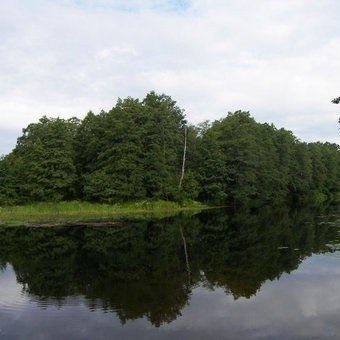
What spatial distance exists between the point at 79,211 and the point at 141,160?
448 inches

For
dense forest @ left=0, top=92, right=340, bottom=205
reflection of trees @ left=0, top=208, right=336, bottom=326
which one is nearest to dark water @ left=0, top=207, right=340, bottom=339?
reflection of trees @ left=0, top=208, right=336, bottom=326

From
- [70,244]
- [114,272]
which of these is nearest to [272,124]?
[70,244]

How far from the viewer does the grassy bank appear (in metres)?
41.5

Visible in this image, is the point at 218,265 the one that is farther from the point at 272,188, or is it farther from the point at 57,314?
the point at 272,188

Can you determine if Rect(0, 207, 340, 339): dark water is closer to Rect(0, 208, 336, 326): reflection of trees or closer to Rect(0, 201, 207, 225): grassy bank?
Rect(0, 208, 336, 326): reflection of trees

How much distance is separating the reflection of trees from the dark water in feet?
0.19

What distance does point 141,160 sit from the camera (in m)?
54.9

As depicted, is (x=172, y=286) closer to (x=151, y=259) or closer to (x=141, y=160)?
(x=151, y=259)

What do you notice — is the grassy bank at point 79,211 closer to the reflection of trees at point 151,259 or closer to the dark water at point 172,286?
the reflection of trees at point 151,259

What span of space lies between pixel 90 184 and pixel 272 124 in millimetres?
47759

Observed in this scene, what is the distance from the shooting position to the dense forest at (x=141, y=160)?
51.5 metres

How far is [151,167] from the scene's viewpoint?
55.2 m

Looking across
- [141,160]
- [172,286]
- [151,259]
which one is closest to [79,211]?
[141,160]

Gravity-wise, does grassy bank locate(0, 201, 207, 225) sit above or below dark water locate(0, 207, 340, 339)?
above
